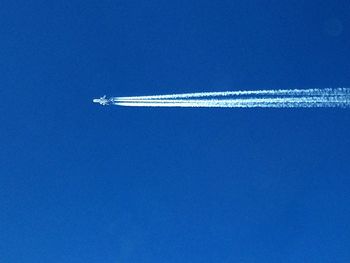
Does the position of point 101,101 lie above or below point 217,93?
above

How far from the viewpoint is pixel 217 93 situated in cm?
4284

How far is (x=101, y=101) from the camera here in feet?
162

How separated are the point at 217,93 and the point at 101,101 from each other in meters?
12.3

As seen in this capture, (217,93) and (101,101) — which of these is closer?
(217,93)
